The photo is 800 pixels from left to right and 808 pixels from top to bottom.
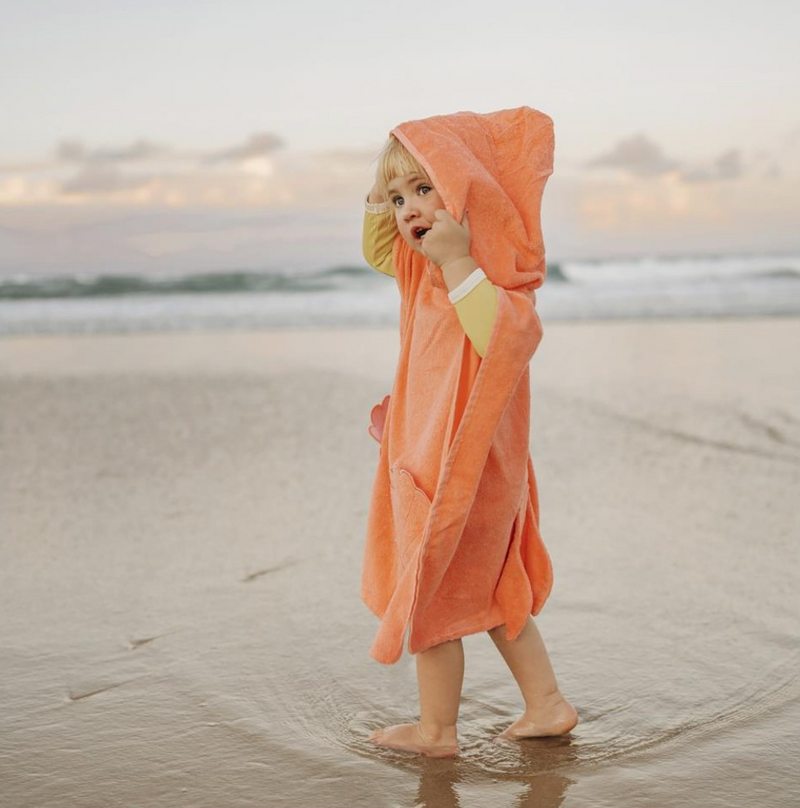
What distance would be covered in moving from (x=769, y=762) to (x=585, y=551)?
148cm

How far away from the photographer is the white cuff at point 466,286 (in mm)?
2199

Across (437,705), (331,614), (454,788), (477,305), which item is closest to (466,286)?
(477,305)

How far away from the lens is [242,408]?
20.6 ft

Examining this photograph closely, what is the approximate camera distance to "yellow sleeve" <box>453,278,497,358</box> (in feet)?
7.20

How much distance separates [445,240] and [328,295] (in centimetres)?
1273

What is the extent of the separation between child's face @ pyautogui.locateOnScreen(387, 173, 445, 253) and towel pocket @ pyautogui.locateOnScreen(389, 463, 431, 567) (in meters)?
0.47

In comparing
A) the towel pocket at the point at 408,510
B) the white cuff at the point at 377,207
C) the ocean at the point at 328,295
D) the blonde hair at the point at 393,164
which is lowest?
the ocean at the point at 328,295

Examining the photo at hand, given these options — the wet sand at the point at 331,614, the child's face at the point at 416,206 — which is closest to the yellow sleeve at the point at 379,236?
the child's face at the point at 416,206

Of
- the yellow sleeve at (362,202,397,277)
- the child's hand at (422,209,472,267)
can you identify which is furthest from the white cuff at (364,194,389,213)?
the child's hand at (422,209,472,267)

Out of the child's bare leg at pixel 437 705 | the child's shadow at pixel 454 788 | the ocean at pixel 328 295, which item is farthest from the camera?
the ocean at pixel 328 295

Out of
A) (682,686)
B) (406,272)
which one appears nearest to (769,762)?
(682,686)

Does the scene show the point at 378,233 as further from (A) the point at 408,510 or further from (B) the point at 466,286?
(A) the point at 408,510

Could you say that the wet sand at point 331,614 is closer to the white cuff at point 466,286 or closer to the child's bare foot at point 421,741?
the child's bare foot at point 421,741

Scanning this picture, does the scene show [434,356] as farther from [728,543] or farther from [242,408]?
[242,408]
